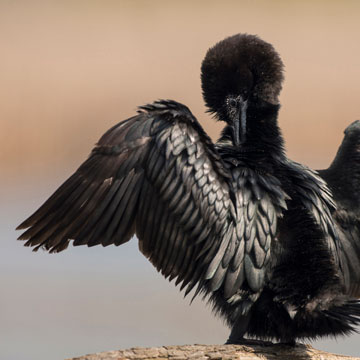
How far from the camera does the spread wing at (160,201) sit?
357 cm

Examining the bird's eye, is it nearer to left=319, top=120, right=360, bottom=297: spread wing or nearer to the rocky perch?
left=319, top=120, right=360, bottom=297: spread wing

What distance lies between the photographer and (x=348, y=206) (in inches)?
160

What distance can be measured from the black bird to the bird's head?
0.36m

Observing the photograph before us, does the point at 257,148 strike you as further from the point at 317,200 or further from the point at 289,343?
the point at 289,343

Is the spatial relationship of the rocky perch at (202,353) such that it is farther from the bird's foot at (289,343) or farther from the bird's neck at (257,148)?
the bird's neck at (257,148)

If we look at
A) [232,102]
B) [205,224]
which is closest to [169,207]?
[205,224]

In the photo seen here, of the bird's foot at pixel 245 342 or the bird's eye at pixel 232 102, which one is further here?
the bird's eye at pixel 232 102

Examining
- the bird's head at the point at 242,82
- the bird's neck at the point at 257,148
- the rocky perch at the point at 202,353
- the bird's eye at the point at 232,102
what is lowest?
the rocky perch at the point at 202,353

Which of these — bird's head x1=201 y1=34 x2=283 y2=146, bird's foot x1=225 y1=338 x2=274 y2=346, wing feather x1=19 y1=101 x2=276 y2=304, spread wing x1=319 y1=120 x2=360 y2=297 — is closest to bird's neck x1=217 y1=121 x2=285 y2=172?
bird's head x1=201 y1=34 x2=283 y2=146

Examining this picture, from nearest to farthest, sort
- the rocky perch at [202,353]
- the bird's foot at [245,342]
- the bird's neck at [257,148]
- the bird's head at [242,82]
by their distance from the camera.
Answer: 1. the rocky perch at [202,353]
2. the bird's foot at [245,342]
3. the bird's neck at [257,148]
4. the bird's head at [242,82]

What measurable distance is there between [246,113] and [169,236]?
2.60 ft

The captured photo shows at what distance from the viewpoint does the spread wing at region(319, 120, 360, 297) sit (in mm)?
4036

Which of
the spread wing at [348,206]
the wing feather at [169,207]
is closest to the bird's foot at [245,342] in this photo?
the wing feather at [169,207]

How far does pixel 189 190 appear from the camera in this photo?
357 centimetres
